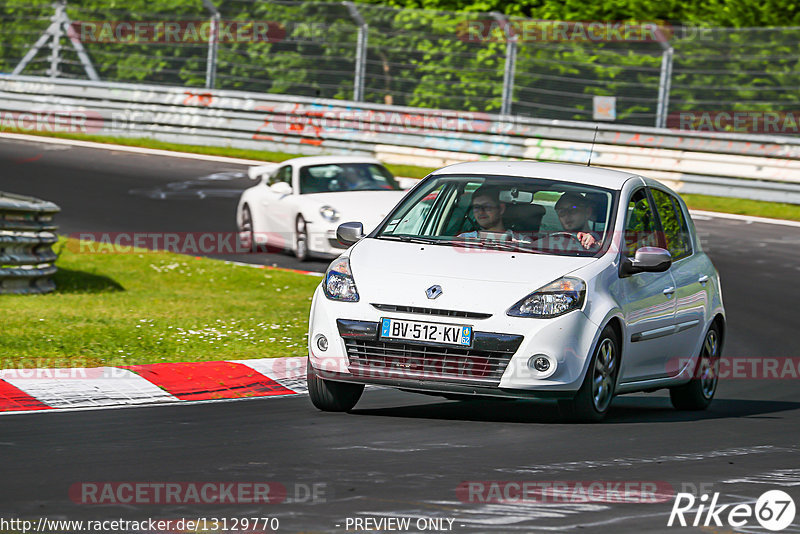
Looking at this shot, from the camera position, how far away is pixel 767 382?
11.3 meters

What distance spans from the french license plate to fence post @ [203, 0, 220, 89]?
20178 millimetres

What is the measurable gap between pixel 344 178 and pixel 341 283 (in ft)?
34.0

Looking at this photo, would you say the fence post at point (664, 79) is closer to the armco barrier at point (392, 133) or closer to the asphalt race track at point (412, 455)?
the armco barrier at point (392, 133)

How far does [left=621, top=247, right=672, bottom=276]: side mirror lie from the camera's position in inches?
339

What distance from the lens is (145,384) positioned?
9188 mm

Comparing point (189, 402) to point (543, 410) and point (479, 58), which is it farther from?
point (479, 58)

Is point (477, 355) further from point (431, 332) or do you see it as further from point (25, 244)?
point (25, 244)

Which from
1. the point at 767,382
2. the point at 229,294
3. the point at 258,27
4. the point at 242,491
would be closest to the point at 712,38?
the point at 258,27

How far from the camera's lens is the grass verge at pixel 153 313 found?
10.2 m

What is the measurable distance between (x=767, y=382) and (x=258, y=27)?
1796cm

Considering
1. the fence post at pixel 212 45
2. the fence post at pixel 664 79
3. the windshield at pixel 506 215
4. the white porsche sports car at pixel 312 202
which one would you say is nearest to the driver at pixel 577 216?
the windshield at pixel 506 215

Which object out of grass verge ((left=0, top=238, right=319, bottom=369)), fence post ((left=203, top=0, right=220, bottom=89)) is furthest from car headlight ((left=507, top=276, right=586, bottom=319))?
fence post ((left=203, top=0, right=220, bottom=89))

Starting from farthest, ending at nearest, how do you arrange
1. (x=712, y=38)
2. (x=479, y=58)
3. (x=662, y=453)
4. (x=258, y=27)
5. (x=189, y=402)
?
(x=258, y=27) < (x=479, y=58) < (x=712, y=38) < (x=189, y=402) < (x=662, y=453)

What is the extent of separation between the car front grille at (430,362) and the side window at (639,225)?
139 centimetres
